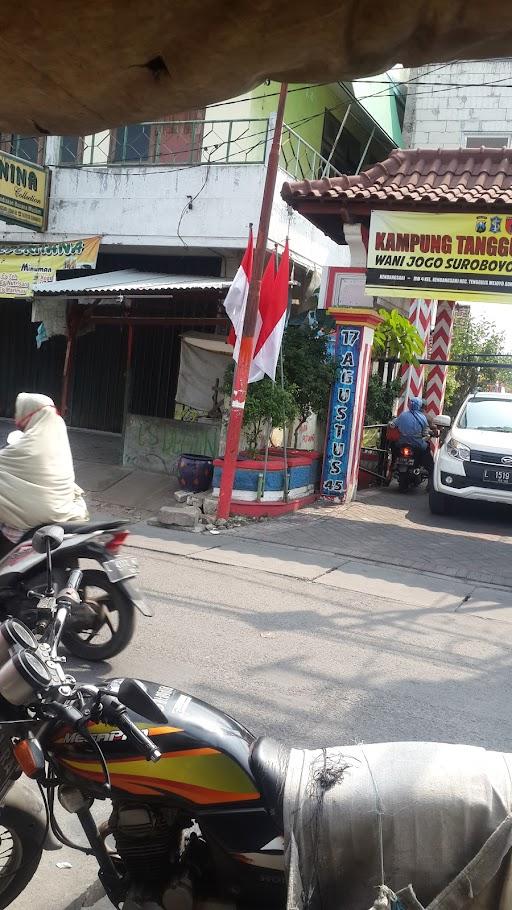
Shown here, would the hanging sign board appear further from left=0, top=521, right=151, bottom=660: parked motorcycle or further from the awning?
left=0, top=521, right=151, bottom=660: parked motorcycle

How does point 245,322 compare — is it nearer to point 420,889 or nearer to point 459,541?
point 459,541

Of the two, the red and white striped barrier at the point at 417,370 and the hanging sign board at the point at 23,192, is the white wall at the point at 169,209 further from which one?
the red and white striped barrier at the point at 417,370

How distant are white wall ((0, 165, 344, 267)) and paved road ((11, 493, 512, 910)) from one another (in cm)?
552

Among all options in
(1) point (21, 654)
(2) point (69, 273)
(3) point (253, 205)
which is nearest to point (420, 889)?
(1) point (21, 654)

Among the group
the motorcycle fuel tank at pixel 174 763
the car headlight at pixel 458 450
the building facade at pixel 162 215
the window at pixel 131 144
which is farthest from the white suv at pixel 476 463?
the motorcycle fuel tank at pixel 174 763

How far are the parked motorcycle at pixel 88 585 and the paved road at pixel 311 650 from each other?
0.18 metres

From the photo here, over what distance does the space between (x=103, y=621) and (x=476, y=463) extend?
689 cm

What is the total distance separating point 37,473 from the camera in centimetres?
520

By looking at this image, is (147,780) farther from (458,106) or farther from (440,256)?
(458,106)

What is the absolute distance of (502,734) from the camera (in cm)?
445

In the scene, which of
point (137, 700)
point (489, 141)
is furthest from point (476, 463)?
point (489, 141)

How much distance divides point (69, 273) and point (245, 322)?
626 centimetres

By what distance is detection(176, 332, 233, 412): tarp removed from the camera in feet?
40.1

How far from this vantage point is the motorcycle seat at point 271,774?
2.25 m
